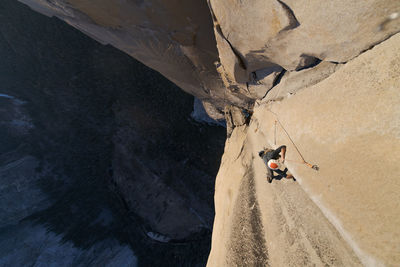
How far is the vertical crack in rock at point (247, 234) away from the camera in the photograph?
4.42 ft

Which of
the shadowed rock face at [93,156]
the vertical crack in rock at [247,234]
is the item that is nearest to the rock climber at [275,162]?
the vertical crack in rock at [247,234]

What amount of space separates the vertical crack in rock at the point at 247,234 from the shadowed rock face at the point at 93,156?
1.89 metres

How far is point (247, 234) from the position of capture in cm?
148

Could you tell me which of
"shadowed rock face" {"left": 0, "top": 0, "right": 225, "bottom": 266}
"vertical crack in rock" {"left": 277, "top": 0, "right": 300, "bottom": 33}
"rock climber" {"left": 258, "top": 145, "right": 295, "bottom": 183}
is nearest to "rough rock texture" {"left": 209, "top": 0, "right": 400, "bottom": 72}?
"vertical crack in rock" {"left": 277, "top": 0, "right": 300, "bottom": 33}

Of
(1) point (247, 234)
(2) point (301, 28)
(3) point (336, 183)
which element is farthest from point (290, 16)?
(1) point (247, 234)

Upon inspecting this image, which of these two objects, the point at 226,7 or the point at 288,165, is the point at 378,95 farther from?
the point at 226,7

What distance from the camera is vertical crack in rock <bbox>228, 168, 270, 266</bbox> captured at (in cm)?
135

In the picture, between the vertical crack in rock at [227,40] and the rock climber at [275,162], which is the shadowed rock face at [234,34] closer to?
the vertical crack in rock at [227,40]

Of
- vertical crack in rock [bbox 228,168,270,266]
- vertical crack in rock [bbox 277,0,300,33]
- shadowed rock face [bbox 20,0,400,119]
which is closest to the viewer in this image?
shadowed rock face [bbox 20,0,400,119]

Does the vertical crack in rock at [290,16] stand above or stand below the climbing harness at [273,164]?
above

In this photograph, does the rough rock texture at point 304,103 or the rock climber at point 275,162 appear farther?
the rock climber at point 275,162

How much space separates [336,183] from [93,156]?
433cm

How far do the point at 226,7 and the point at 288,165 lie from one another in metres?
1.10

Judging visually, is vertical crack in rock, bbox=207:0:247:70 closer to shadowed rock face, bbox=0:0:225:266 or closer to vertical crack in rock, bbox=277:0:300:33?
vertical crack in rock, bbox=277:0:300:33
